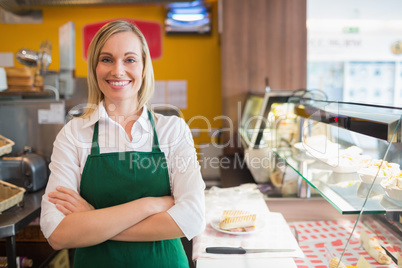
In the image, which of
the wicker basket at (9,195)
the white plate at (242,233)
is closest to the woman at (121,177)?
the white plate at (242,233)

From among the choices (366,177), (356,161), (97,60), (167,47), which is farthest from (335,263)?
(167,47)

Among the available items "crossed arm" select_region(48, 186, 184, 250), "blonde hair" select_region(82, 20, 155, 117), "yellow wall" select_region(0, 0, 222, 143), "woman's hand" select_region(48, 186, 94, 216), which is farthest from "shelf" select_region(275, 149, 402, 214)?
"yellow wall" select_region(0, 0, 222, 143)

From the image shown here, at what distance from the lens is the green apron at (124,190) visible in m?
1.48

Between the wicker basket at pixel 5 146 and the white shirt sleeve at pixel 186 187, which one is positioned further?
the wicker basket at pixel 5 146

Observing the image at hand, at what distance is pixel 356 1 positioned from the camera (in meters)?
5.50

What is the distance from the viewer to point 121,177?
1517mm

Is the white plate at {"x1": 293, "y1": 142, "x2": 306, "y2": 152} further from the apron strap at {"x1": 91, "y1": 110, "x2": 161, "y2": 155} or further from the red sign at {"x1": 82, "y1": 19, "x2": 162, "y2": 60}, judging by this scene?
the red sign at {"x1": 82, "y1": 19, "x2": 162, "y2": 60}

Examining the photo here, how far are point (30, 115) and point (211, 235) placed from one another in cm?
215

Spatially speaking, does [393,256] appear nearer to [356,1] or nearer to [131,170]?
[131,170]

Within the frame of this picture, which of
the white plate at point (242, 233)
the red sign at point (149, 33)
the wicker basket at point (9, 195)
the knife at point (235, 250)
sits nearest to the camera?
the knife at point (235, 250)

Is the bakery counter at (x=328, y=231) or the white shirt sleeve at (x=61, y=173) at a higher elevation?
the white shirt sleeve at (x=61, y=173)

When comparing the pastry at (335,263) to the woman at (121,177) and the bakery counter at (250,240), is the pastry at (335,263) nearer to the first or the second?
the bakery counter at (250,240)

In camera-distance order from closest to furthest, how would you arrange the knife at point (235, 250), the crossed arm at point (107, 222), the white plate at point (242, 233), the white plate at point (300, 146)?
the crossed arm at point (107, 222) → the knife at point (235, 250) → the white plate at point (242, 233) → the white plate at point (300, 146)

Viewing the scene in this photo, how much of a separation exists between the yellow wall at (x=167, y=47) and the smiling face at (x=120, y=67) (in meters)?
3.47
